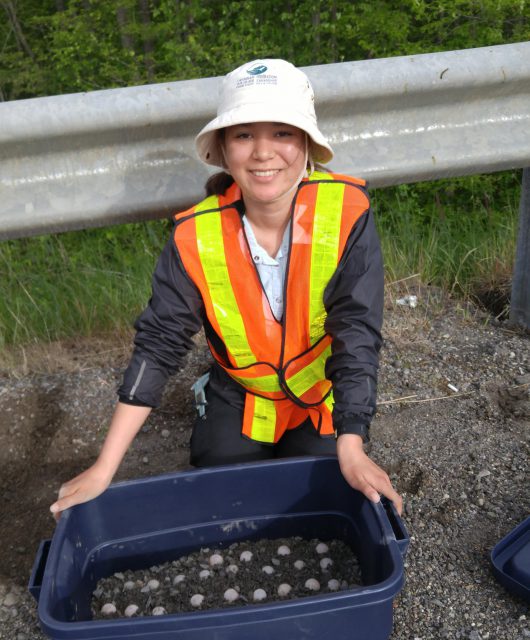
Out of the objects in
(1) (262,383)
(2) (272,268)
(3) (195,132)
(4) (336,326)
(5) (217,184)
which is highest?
(3) (195,132)

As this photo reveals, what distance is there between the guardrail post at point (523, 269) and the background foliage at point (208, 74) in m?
0.31

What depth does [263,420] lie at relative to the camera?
7.54 feet

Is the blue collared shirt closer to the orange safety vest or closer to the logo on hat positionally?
the orange safety vest

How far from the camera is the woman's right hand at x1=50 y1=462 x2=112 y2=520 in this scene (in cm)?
168

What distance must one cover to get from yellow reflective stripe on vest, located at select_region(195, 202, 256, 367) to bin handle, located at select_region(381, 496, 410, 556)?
0.68 metres

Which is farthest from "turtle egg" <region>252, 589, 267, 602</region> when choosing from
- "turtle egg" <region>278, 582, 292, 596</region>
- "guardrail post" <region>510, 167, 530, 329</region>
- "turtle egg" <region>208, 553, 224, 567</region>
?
"guardrail post" <region>510, 167, 530, 329</region>

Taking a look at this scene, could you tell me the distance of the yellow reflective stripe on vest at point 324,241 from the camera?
1.96 m

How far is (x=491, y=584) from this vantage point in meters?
1.76

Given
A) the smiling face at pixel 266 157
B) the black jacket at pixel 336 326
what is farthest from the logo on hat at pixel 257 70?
the black jacket at pixel 336 326

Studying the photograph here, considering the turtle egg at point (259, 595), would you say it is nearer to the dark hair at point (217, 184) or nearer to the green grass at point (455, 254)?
the dark hair at point (217, 184)

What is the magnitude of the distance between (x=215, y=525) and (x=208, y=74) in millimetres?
6983

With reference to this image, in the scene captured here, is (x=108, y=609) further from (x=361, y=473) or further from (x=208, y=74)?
(x=208, y=74)

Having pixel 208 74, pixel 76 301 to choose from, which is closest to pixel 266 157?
pixel 76 301

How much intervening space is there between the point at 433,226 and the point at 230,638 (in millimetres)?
3110
